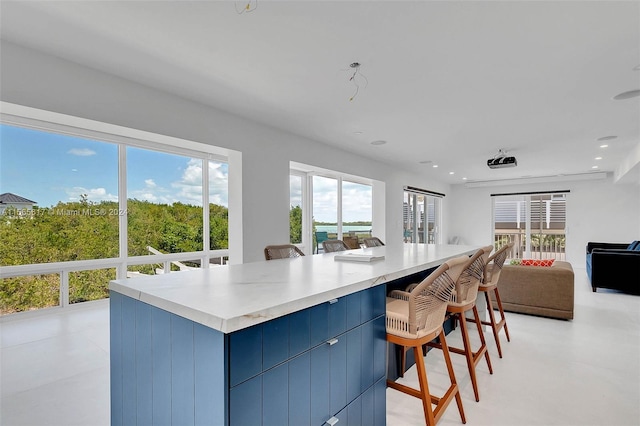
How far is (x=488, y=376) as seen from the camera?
2436 mm

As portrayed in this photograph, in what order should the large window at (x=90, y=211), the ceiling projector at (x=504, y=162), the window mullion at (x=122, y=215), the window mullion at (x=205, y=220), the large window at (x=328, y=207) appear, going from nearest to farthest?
the large window at (x=90, y=211)
the window mullion at (x=122, y=215)
the window mullion at (x=205, y=220)
the ceiling projector at (x=504, y=162)
the large window at (x=328, y=207)

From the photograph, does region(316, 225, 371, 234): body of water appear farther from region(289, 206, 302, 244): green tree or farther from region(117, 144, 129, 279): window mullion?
region(117, 144, 129, 279): window mullion

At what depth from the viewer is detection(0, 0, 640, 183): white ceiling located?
6.15ft

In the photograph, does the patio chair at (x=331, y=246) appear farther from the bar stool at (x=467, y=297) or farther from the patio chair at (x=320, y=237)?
the patio chair at (x=320, y=237)

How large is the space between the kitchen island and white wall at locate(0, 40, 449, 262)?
1.95 meters

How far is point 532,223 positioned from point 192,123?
982 centimetres

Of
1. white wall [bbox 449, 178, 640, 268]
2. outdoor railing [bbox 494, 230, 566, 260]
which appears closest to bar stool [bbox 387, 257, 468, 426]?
outdoor railing [bbox 494, 230, 566, 260]

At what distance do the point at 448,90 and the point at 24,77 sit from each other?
11.5 feet

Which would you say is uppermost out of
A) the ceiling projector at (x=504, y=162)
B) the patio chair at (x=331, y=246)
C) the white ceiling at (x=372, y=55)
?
the white ceiling at (x=372, y=55)

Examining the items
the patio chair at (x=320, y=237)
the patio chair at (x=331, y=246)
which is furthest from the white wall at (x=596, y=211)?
the patio chair at (x=331, y=246)

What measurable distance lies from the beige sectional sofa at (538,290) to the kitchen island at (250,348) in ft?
10.6

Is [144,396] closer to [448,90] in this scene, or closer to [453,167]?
[448,90]

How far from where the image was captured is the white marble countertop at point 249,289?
0.98 m

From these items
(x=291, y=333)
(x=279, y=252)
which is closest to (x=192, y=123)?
(x=279, y=252)
